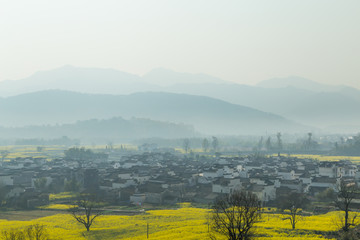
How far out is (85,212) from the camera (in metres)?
50.9

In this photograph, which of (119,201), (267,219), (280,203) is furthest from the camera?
(119,201)

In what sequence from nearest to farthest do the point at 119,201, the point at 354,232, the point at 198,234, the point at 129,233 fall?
1. the point at 354,232
2. the point at 198,234
3. the point at 129,233
4. the point at 119,201

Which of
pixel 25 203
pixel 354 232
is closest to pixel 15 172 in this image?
pixel 25 203

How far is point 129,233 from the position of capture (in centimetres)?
3931

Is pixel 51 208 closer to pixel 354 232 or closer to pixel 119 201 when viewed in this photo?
pixel 119 201

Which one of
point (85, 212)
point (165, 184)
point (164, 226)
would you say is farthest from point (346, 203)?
point (165, 184)

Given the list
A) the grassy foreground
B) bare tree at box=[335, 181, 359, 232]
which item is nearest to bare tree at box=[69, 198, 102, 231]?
the grassy foreground

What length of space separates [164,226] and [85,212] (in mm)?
13783

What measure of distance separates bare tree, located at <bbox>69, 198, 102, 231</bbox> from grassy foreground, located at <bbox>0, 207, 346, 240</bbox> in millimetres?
713

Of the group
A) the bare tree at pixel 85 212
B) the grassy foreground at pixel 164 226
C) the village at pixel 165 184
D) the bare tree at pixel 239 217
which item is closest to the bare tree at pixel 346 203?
the grassy foreground at pixel 164 226

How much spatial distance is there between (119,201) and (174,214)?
1444 cm

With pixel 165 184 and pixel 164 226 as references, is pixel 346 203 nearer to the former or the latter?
pixel 164 226

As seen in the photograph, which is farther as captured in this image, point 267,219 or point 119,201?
point 119,201

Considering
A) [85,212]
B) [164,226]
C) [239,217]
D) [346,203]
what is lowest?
[85,212]
